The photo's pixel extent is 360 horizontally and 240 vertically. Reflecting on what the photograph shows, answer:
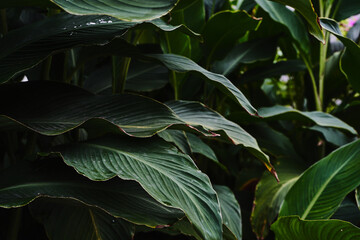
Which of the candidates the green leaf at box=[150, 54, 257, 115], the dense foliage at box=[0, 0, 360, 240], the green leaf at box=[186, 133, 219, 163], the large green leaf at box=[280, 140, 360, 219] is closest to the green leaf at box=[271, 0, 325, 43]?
the dense foliage at box=[0, 0, 360, 240]

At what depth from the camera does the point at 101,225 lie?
886 millimetres

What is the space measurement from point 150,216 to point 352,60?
31.1 inches

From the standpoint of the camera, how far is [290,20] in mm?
1488

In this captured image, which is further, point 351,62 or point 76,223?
point 351,62

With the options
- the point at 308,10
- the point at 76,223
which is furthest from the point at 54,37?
the point at 308,10

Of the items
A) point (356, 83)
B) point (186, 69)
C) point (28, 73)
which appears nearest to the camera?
point (186, 69)

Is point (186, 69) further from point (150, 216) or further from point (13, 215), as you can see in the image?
point (13, 215)

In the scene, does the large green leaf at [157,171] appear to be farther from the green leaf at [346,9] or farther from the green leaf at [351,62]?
the green leaf at [346,9]

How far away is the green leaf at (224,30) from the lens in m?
1.33

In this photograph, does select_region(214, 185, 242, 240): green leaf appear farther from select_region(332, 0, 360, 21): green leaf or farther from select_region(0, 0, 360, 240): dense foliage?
select_region(332, 0, 360, 21): green leaf

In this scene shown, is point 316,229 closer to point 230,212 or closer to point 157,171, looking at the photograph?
point 230,212

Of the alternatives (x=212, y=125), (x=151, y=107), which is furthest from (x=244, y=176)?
(x=151, y=107)

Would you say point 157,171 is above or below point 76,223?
above

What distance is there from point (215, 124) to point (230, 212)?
299 millimetres
